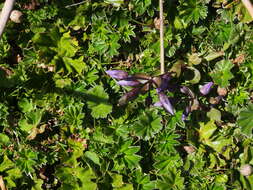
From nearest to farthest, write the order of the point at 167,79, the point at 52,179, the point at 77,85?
the point at 167,79, the point at 77,85, the point at 52,179

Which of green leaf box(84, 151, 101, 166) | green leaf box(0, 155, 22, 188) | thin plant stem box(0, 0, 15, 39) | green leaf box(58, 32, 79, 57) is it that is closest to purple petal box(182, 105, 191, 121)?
green leaf box(84, 151, 101, 166)

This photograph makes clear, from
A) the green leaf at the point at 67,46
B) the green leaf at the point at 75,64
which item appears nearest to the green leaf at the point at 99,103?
the green leaf at the point at 75,64

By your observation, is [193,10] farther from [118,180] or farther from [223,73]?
[118,180]

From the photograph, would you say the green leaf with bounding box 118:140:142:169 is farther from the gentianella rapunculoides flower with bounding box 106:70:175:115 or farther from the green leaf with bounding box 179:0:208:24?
the green leaf with bounding box 179:0:208:24

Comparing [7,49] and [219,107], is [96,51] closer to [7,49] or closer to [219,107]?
[7,49]

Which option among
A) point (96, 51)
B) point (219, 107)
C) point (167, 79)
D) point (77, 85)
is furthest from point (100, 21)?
point (219, 107)

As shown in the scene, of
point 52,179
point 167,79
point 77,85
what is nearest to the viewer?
point 167,79
